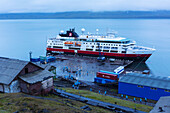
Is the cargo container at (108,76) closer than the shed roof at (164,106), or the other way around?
the shed roof at (164,106)

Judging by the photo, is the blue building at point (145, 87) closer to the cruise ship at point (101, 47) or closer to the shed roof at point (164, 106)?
the shed roof at point (164, 106)

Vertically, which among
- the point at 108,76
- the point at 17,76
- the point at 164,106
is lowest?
the point at 108,76

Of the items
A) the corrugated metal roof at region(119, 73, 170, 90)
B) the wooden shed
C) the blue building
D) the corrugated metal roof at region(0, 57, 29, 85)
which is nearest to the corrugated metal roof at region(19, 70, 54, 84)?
the wooden shed

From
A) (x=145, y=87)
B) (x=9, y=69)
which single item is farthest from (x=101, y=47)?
(x=9, y=69)

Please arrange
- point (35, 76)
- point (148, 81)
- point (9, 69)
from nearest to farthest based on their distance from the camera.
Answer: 1. point (9, 69)
2. point (35, 76)
3. point (148, 81)

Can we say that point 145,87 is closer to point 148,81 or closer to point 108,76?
point 148,81

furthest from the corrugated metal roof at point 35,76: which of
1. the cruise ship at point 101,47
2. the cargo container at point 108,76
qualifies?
the cruise ship at point 101,47
